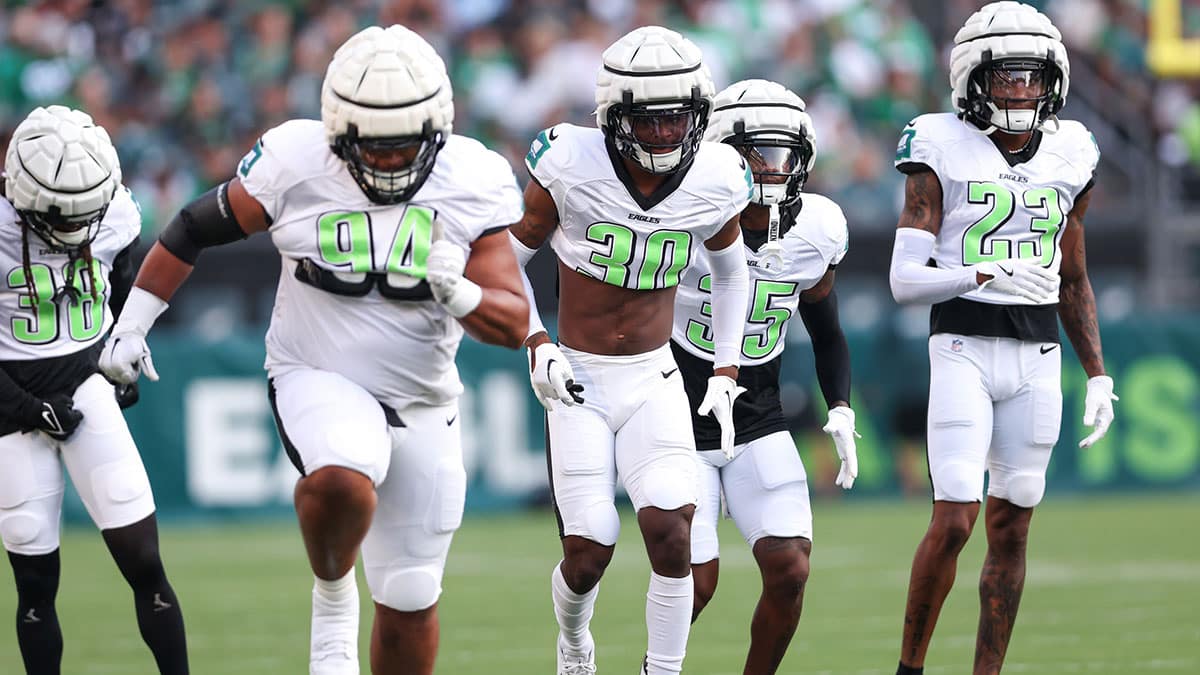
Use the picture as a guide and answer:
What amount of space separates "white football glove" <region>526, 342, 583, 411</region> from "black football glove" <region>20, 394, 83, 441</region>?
1554 mm

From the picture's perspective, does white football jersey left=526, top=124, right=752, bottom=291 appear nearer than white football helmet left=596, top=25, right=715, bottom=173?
No

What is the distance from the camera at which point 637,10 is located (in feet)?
55.0

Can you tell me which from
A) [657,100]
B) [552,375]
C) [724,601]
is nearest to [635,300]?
[552,375]

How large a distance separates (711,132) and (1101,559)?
5.96m

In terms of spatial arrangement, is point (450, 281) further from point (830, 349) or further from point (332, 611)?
point (830, 349)

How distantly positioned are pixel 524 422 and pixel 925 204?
7674mm

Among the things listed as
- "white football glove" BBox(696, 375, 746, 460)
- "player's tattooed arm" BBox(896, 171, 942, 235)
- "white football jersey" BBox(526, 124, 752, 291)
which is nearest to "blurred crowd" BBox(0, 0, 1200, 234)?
"player's tattooed arm" BBox(896, 171, 942, 235)

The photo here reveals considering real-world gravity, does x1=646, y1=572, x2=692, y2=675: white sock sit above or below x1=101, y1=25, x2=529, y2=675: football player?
below

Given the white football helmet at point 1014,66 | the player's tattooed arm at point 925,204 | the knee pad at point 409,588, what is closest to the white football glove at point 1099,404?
the player's tattooed arm at point 925,204

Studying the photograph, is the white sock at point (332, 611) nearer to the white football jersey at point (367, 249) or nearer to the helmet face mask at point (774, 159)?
the white football jersey at point (367, 249)

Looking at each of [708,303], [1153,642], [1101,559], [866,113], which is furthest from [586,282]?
[866,113]

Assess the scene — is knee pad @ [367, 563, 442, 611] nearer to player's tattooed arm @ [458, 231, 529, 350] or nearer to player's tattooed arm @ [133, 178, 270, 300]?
player's tattooed arm @ [458, 231, 529, 350]

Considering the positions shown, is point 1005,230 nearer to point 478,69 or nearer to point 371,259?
point 371,259

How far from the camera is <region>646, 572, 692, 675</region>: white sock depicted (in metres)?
5.97
